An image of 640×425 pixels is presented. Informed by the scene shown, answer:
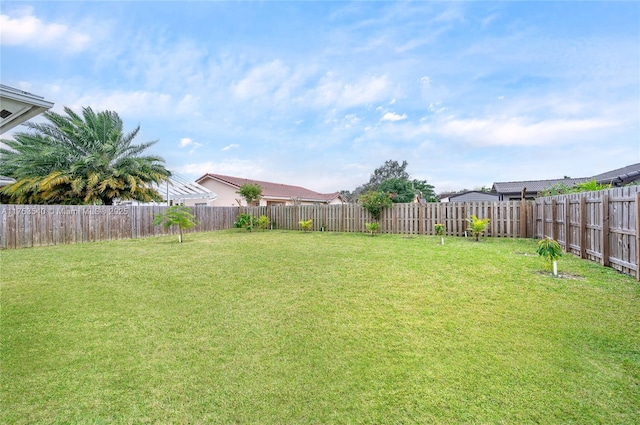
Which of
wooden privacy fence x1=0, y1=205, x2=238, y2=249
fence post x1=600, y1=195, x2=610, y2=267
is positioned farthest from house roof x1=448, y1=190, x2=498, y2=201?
wooden privacy fence x1=0, y1=205, x2=238, y2=249

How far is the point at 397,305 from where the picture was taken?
3.91 metres

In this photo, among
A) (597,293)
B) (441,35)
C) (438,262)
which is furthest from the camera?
(441,35)

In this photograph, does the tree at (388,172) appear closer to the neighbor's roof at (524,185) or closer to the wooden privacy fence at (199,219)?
the neighbor's roof at (524,185)

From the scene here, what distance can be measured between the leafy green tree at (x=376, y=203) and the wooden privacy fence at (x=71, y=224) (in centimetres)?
1040

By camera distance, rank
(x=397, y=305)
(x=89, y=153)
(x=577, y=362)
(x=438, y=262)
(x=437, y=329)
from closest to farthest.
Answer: (x=577, y=362) → (x=437, y=329) → (x=397, y=305) → (x=438, y=262) → (x=89, y=153)

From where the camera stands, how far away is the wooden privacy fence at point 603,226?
4.98 metres

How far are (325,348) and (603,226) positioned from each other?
649 cm

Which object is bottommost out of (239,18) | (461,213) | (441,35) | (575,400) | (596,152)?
(575,400)

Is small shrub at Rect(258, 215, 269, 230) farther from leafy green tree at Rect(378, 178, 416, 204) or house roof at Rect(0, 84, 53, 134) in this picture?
leafy green tree at Rect(378, 178, 416, 204)

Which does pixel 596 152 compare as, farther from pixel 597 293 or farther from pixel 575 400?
pixel 575 400

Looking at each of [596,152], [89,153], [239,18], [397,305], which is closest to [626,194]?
[397,305]

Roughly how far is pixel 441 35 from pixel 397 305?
1012 centimetres

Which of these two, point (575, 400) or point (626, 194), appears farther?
point (626, 194)

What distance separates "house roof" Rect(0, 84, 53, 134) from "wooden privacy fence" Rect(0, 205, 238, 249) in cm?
742
